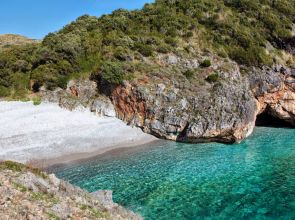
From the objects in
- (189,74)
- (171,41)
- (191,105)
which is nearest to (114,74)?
(189,74)

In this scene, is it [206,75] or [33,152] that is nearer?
[33,152]

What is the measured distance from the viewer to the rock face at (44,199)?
45.5 feet

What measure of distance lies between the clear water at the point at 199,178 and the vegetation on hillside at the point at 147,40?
1165cm

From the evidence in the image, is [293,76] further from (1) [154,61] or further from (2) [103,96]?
(2) [103,96]

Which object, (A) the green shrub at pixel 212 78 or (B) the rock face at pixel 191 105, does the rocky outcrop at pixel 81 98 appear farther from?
(A) the green shrub at pixel 212 78

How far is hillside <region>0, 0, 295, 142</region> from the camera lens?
36344 millimetres

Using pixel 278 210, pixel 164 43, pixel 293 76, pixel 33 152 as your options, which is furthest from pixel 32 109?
pixel 293 76

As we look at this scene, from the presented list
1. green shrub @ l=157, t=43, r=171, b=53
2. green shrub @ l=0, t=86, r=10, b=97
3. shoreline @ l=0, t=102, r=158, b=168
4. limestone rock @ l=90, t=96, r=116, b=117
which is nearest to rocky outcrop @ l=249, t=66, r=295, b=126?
green shrub @ l=157, t=43, r=171, b=53

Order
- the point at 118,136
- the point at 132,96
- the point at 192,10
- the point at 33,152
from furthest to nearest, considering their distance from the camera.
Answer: the point at 192,10
the point at 132,96
the point at 118,136
the point at 33,152

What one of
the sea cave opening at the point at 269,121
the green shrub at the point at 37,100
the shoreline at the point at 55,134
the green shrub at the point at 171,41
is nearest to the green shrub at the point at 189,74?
the green shrub at the point at 171,41

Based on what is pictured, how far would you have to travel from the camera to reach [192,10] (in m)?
50.8

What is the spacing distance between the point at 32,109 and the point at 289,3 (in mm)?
42574

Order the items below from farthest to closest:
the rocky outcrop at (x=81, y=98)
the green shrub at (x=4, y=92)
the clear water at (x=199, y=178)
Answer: the green shrub at (x=4, y=92) → the rocky outcrop at (x=81, y=98) → the clear water at (x=199, y=178)

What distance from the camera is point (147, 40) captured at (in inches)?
1732
